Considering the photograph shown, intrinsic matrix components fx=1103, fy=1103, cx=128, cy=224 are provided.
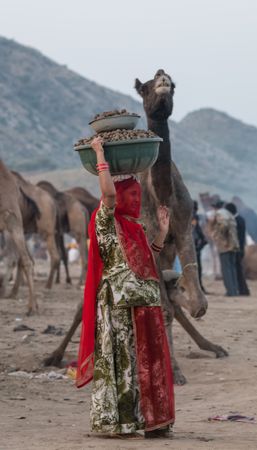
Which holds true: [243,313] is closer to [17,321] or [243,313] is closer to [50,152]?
[17,321]

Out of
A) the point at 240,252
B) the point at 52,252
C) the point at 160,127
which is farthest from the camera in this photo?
the point at 240,252

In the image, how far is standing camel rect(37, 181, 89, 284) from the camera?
23.5 metres

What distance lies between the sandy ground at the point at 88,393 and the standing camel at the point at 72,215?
727 cm

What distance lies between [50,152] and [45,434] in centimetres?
8803

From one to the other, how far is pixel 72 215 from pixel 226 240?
15.1ft

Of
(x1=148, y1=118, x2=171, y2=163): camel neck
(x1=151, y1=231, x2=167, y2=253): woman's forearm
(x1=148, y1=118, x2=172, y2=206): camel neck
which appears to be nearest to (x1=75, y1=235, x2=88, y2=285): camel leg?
(x1=148, y1=118, x2=172, y2=206): camel neck

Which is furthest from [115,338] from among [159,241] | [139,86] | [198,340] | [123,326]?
[198,340]

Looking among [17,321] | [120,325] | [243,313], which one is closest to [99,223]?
[120,325]

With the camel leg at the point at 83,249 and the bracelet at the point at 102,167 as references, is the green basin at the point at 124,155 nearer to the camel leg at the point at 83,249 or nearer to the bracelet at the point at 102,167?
the bracelet at the point at 102,167

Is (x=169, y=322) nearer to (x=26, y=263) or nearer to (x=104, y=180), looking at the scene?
(x=104, y=180)

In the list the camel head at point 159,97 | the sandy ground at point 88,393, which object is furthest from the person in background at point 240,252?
the camel head at point 159,97

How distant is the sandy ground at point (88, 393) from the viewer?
6215mm

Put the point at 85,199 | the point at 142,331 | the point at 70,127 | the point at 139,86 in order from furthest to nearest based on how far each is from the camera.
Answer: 1. the point at 70,127
2. the point at 85,199
3. the point at 139,86
4. the point at 142,331

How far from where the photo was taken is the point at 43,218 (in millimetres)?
20438
